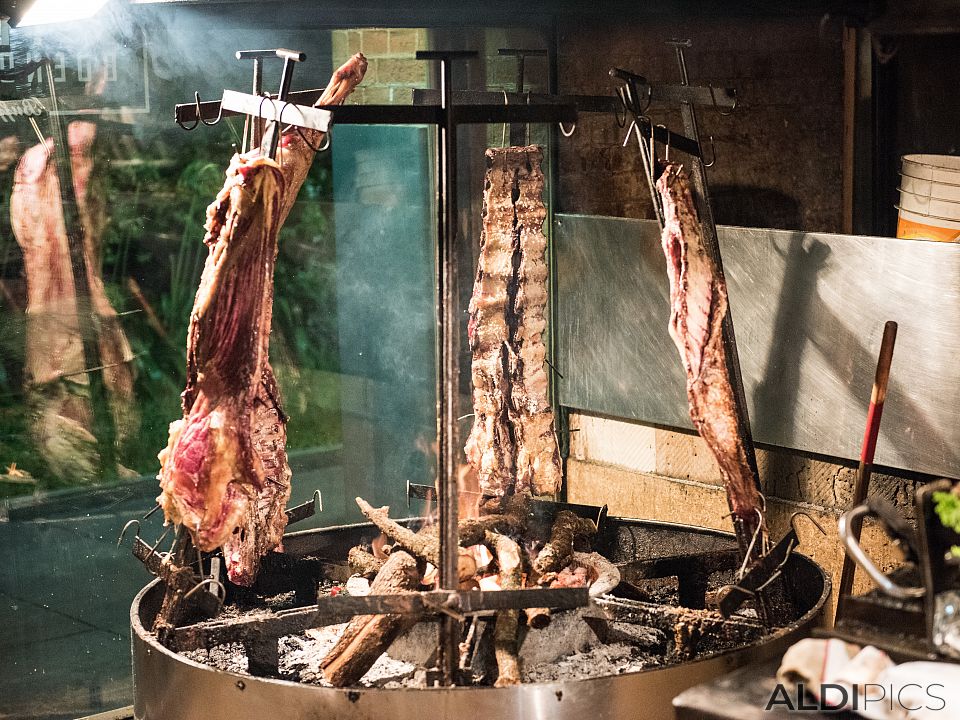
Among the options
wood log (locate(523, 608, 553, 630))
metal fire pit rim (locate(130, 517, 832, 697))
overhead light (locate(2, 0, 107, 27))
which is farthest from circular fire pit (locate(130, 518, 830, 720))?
overhead light (locate(2, 0, 107, 27))

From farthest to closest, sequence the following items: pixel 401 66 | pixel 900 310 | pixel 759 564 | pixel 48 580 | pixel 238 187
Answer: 1. pixel 401 66
2. pixel 48 580
3. pixel 900 310
4. pixel 759 564
5. pixel 238 187

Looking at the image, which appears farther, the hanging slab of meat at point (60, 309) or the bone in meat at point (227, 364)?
the hanging slab of meat at point (60, 309)

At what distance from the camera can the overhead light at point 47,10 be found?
14.3 feet

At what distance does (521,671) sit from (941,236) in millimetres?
2077

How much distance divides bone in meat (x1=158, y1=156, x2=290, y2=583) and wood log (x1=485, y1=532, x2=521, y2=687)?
77cm

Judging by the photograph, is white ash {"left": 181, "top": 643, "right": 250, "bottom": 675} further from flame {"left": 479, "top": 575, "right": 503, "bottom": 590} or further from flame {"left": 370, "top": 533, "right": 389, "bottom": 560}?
flame {"left": 479, "top": 575, "right": 503, "bottom": 590}

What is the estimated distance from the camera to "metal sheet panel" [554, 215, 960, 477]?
403 centimetres

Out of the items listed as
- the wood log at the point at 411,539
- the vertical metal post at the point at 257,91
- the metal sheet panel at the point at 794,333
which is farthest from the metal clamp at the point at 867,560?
the vertical metal post at the point at 257,91

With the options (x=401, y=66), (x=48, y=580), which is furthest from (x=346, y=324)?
(x=48, y=580)

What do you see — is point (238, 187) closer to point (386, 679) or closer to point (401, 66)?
point (386, 679)

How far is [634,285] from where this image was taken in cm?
500

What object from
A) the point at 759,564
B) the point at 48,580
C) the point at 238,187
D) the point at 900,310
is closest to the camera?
the point at 238,187

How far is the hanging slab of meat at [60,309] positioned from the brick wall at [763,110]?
2.19 meters

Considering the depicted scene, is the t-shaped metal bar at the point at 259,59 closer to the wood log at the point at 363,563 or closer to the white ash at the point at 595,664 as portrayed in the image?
the wood log at the point at 363,563
